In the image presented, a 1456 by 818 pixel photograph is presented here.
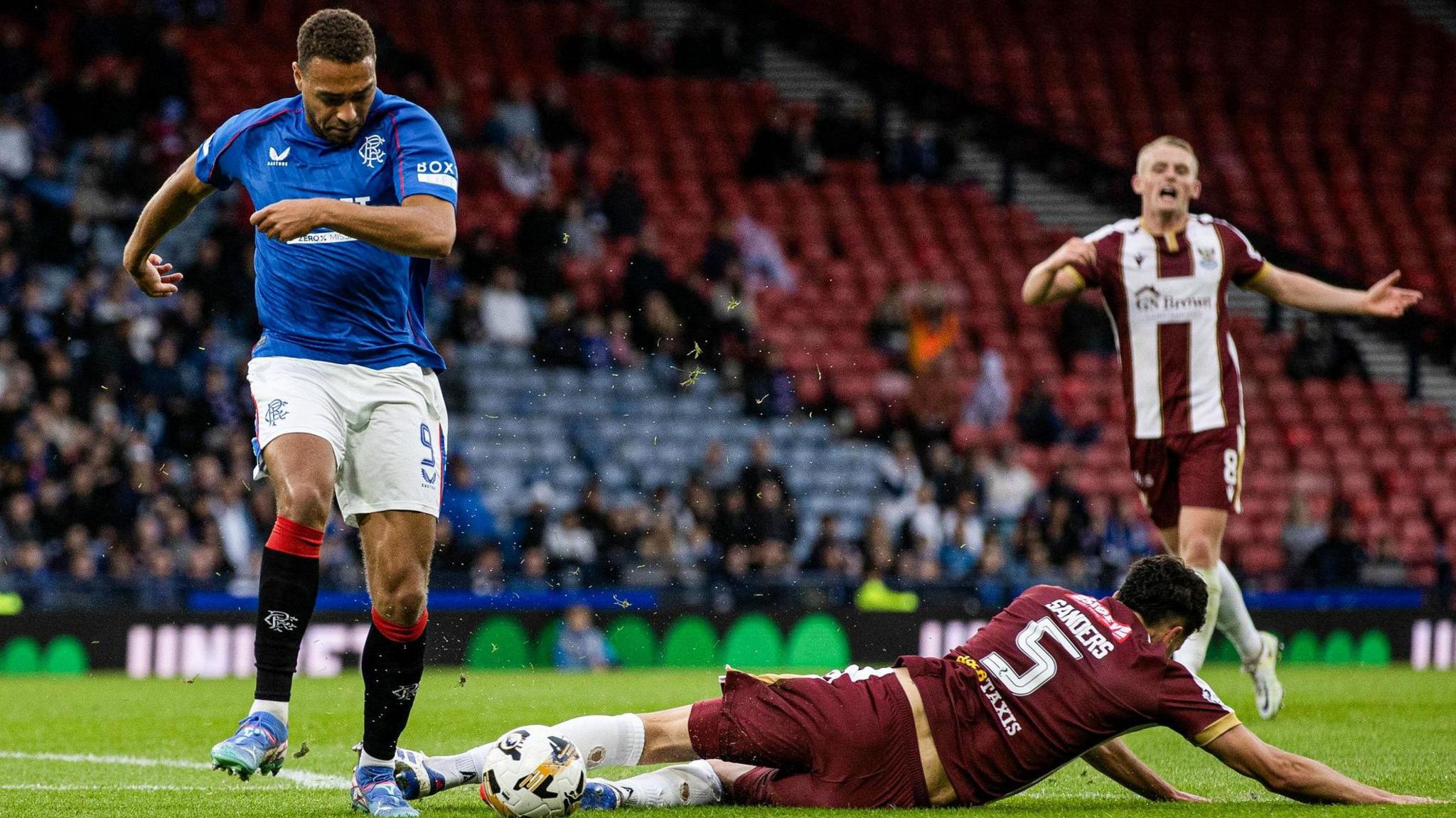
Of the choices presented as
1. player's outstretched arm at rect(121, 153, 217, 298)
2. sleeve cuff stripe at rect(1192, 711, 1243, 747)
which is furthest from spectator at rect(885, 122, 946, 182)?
sleeve cuff stripe at rect(1192, 711, 1243, 747)

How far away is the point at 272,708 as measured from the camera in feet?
18.0

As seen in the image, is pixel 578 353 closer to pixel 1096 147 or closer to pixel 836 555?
pixel 836 555

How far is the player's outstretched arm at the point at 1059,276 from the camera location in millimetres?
8102

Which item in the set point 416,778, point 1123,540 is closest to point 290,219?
point 416,778

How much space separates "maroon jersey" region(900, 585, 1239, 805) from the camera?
5473 millimetres

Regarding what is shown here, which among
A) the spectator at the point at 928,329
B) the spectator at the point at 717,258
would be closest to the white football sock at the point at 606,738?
the spectator at the point at 717,258

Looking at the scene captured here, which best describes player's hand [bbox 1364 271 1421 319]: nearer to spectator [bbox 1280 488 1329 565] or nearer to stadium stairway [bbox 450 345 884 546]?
stadium stairway [bbox 450 345 884 546]

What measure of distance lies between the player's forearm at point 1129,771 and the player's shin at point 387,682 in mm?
2185

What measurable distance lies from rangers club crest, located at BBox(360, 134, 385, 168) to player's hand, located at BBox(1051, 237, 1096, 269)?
10.6 feet

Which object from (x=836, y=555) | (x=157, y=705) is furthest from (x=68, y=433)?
(x=836, y=555)

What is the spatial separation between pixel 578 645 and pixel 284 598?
8.33 meters

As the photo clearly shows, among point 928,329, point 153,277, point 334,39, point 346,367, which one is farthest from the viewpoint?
point 928,329

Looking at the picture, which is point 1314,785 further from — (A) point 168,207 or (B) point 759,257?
(B) point 759,257

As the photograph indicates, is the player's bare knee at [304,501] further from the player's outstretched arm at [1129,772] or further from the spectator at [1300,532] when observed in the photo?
the spectator at [1300,532]
